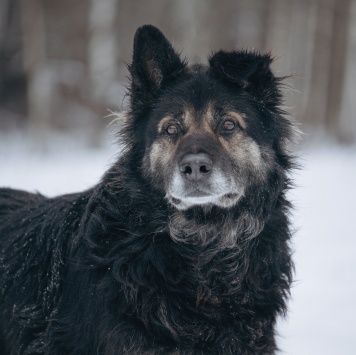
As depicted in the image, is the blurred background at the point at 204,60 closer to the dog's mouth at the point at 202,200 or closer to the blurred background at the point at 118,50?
the blurred background at the point at 118,50

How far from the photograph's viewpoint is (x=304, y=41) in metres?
25.9

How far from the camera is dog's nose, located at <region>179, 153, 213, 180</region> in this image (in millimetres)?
4180

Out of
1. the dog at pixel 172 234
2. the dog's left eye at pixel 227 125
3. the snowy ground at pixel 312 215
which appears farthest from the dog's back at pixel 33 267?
the dog's left eye at pixel 227 125

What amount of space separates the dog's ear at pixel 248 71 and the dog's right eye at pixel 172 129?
554 mm

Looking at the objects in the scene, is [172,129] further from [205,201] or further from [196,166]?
[205,201]

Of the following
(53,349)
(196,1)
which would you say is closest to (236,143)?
(53,349)

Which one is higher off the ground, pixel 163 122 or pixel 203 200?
pixel 163 122

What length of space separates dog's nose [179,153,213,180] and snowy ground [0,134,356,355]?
3.26 ft

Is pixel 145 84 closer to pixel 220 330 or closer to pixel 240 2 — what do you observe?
pixel 220 330

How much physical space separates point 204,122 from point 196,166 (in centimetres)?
47

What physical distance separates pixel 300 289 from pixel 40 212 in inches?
148

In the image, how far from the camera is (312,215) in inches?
418

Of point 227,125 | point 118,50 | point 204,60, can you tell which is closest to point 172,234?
point 227,125

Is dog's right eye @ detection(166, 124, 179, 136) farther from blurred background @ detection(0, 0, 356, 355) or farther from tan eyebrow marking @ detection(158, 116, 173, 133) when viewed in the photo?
blurred background @ detection(0, 0, 356, 355)
